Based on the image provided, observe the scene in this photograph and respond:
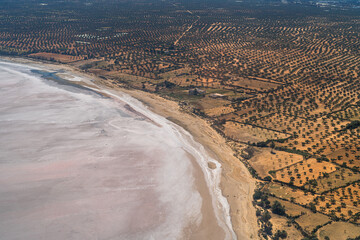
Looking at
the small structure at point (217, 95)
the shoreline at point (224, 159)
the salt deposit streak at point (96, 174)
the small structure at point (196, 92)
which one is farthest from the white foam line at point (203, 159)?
the small structure at point (217, 95)

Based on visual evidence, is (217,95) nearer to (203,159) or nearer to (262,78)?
(262,78)

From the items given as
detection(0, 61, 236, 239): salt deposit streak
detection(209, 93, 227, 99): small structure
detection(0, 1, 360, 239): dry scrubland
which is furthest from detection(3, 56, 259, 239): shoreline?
detection(209, 93, 227, 99): small structure

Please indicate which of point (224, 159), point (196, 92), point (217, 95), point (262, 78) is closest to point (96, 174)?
point (224, 159)

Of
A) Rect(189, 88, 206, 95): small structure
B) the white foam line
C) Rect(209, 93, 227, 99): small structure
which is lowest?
the white foam line

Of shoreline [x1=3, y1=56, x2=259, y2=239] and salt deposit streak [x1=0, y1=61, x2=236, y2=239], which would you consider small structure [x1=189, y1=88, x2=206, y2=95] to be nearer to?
shoreline [x1=3, y1=56, x2=259, y2=239]

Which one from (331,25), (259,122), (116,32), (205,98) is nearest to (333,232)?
(259,122)
